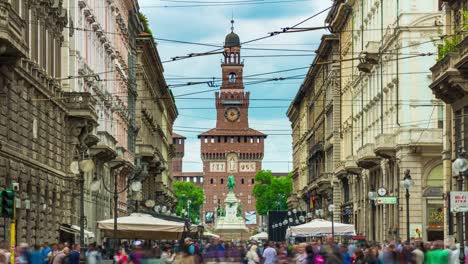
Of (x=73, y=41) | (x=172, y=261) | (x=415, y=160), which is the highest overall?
(x=73, y=41)

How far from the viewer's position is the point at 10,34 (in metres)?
41.2

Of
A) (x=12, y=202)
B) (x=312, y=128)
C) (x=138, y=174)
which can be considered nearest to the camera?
(x=12, y=202)

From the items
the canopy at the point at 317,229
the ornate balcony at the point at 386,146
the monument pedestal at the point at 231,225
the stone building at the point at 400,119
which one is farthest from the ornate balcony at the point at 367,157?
the monument pedestal at the point at 231,225

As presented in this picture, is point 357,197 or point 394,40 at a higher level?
point 394,40

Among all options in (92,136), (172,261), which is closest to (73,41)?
(92,136)

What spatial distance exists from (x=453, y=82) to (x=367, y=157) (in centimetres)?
3036

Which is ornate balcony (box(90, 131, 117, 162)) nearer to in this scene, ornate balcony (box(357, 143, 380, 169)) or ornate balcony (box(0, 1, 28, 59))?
ornate balcony (box(357, 143, 380, 169))

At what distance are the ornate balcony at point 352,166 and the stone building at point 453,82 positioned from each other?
3428 centimetres

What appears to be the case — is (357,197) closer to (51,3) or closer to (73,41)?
(73,41)

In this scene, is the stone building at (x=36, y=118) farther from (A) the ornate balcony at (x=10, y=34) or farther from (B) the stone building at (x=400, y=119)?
(B) the stone building at (x=400, y=119)

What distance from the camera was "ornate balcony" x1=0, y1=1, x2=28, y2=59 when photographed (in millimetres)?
40219

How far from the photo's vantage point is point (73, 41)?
220 ft

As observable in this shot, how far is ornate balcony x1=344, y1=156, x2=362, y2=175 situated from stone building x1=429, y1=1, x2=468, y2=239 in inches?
1350

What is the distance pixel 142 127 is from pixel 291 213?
1623 centimetres
